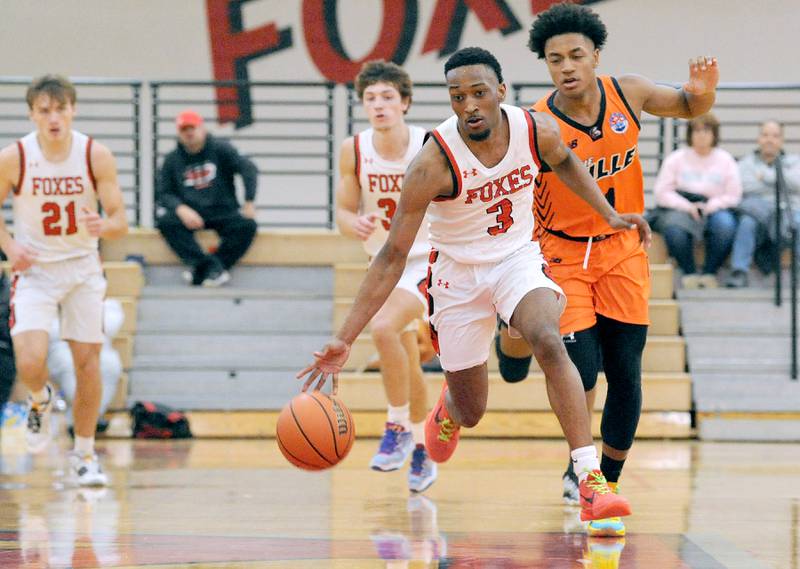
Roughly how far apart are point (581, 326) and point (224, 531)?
1.69 m

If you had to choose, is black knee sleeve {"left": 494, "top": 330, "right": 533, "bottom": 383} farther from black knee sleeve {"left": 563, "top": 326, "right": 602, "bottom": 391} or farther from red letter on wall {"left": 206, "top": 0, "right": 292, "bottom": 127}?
red letter on wall {"left": 206, "top": 0, "right": 292, "bottom": 127}

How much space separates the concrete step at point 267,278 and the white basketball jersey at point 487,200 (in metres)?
5.67

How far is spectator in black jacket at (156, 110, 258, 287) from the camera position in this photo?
11016 millimetres

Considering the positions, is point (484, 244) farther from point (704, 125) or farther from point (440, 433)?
point (704, 125)

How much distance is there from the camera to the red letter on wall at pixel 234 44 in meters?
12.7

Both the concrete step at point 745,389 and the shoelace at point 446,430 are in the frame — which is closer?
the shoelace at point 446,430

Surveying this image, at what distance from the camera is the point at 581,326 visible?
5906 mm

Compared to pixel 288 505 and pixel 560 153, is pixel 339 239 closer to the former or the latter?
pixel 288 505

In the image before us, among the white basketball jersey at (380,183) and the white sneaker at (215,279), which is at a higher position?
the white basketball jersey at (380,183)

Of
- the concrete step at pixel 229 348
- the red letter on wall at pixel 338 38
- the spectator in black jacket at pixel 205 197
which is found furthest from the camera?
the red letter on wall at pixel 338 38

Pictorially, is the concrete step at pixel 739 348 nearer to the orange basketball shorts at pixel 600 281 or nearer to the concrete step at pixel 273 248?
the concrete step at pixel 273 248

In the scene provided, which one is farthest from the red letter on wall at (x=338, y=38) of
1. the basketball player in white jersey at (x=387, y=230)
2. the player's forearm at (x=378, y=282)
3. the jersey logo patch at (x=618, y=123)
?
the player's forearm at (x=378, y=282)

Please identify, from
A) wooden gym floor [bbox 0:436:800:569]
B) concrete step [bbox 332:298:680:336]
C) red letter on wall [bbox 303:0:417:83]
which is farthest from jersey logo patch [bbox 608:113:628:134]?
red letter on wall [bbox 303:0:417:83]

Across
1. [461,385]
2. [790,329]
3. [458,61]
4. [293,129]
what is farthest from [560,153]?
[293,129]
